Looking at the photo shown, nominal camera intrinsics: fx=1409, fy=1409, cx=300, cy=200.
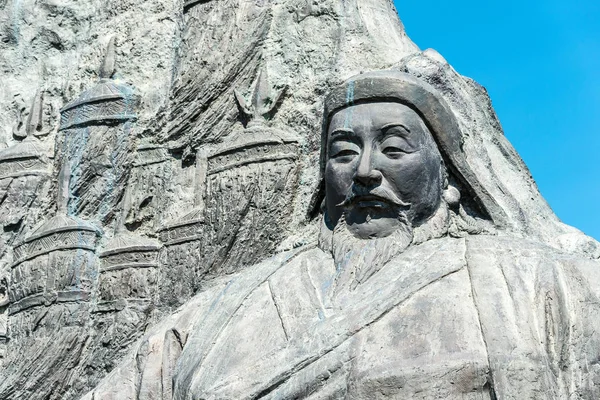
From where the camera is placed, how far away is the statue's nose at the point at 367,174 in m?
6.52

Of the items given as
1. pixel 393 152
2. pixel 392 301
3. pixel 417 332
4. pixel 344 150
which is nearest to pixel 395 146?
pixel 393 152

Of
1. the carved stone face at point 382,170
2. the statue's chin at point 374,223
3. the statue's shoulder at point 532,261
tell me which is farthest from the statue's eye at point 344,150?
the statue's shoulder at point 532,261

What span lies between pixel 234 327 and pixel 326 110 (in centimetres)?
118

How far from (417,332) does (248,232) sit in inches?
69.5

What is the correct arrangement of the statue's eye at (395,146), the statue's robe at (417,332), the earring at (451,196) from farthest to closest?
the earring at (451,196)
the statue's eye at (395,146)
the statue's robe at (417,332)

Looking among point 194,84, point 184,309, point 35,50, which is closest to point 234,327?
point 184,309

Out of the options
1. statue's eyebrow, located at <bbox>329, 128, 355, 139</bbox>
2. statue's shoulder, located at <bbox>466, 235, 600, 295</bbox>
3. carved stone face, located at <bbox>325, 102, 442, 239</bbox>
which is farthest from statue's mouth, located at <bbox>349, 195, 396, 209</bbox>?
statue's shoulder, located at <bbox>466, 235, 600, 295</bbox>

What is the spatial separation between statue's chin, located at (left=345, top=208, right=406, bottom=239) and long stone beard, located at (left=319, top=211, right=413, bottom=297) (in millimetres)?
16

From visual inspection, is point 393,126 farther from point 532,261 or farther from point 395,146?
point 532,261

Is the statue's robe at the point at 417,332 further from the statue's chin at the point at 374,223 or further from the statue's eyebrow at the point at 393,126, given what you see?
the statue's eyebrow at the point at 393,126

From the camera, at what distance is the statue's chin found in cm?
664

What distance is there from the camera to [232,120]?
8.12 m

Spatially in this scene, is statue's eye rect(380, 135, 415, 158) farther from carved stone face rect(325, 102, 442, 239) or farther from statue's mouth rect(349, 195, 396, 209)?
statue's mouth rect(349, 195, 396, 209)

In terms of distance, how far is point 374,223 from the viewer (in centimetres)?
666
